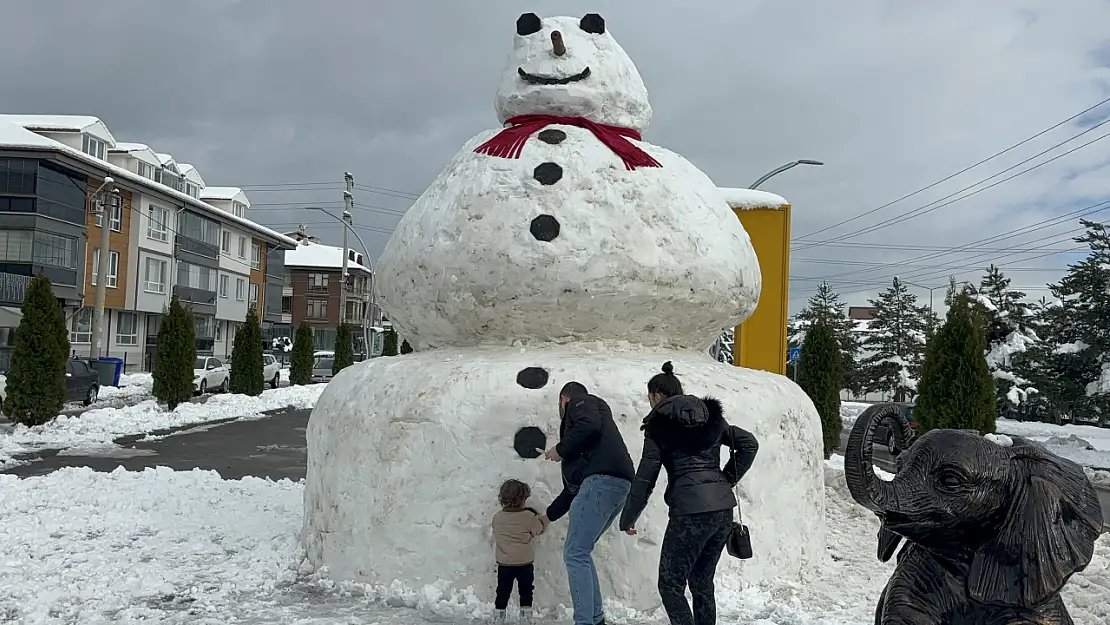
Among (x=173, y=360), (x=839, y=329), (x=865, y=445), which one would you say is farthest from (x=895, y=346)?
(x=865, y=445)

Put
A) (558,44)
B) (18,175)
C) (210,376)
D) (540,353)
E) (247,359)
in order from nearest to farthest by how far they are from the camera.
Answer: (540,353) < (558,44) < (247,359) < (210,376) < (18,175)

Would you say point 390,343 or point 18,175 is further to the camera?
point 390,343

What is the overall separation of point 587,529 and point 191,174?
43.9 meters

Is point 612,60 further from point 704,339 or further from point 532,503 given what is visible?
point 532,503

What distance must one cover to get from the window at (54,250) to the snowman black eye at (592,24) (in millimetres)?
30707

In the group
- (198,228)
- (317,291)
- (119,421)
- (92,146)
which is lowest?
(119,421)

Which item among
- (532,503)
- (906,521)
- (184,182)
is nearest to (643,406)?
(532,503)

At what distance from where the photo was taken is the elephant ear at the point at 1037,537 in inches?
70.0

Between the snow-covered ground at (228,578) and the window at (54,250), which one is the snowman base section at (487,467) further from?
the window at (54,250)

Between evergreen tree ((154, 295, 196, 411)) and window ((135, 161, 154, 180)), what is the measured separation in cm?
2022

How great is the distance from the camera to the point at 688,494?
4.05 m

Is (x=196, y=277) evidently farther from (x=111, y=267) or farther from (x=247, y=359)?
(x=247, y=359)

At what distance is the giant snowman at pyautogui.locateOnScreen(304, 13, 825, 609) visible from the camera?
532 centimetres

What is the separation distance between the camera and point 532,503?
5.27 m
